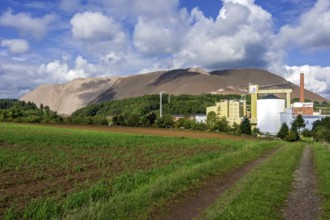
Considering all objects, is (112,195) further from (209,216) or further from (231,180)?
(231,180)

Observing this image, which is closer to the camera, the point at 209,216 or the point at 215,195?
the point at 209,216

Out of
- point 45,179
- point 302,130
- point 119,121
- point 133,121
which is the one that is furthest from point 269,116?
point 45,179

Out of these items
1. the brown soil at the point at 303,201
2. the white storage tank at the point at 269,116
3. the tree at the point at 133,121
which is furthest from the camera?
the white storage tank at the point at 269,116

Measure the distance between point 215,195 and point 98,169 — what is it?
802 centimetres

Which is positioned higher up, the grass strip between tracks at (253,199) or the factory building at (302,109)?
the factory building at (302,109)

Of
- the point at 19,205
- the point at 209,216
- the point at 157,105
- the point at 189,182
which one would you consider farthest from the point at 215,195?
the point at 157,105

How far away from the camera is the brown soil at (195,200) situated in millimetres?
9617

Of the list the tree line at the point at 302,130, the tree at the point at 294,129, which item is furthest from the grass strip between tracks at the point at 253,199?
the tree at the point at 294,129

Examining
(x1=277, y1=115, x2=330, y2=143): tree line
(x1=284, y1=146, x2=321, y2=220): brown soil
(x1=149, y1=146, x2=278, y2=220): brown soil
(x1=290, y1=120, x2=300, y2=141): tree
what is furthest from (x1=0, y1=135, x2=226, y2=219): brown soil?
(x1=290, y1=120, x2=300, y2=141): tree

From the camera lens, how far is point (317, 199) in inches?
469

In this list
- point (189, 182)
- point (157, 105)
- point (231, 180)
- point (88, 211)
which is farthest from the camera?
point (157, 105)

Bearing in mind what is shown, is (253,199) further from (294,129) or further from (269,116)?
(269,116)

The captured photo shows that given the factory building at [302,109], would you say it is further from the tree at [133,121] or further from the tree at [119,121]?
the tree at [119,121]

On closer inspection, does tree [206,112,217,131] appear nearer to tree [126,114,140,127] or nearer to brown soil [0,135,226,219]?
tree [126,114,140,127]
